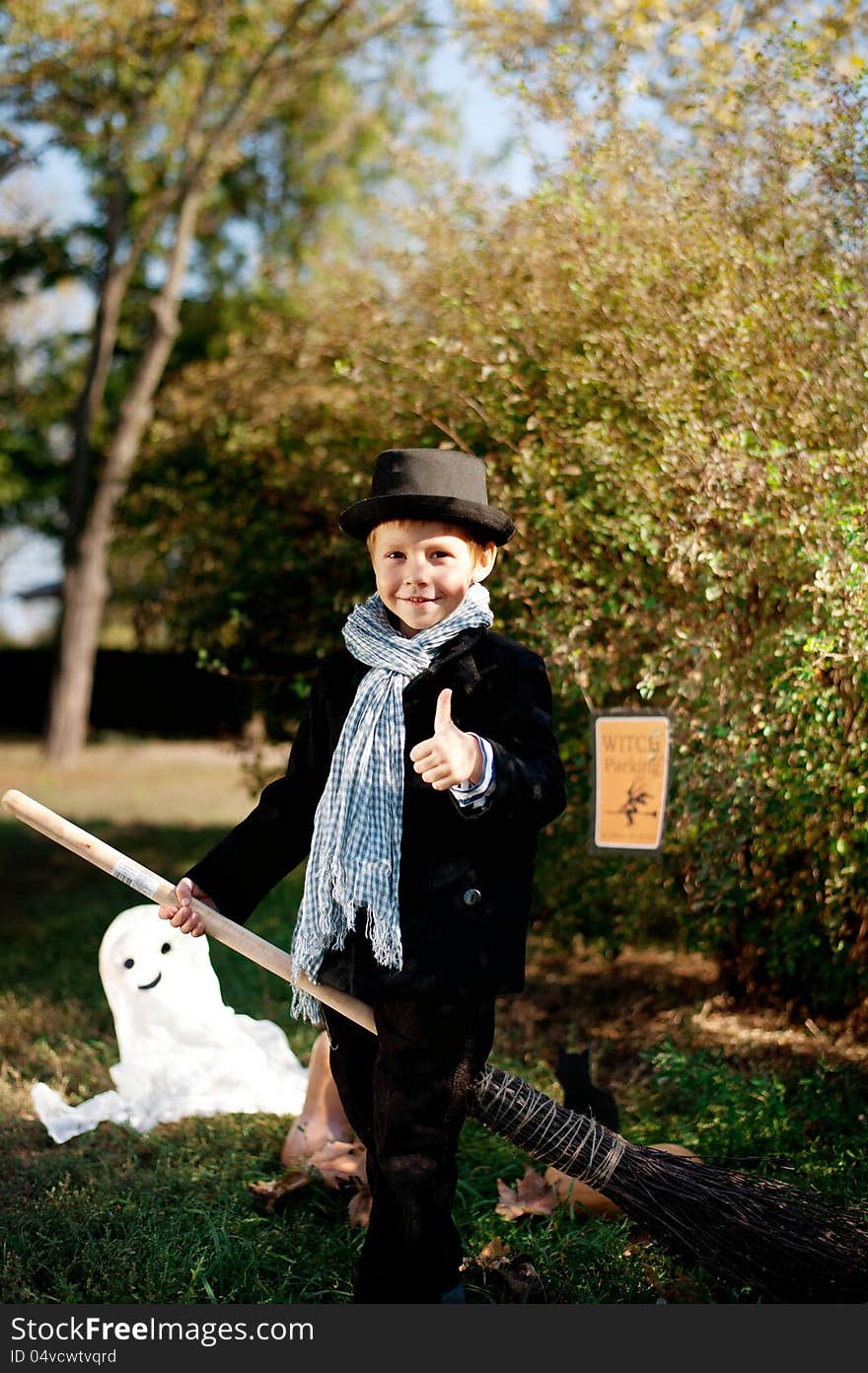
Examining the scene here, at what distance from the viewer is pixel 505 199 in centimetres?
443

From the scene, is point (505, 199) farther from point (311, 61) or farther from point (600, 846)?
point (311, 61)

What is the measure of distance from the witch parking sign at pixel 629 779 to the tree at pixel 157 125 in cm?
534

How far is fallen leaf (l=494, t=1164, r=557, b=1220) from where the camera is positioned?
9.41 feet

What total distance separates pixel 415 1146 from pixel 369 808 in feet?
2.10

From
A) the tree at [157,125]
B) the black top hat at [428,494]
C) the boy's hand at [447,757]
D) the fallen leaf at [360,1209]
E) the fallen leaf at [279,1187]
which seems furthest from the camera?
the tree at [157,125]

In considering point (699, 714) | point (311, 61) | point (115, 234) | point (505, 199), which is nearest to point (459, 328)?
point (505, 199)

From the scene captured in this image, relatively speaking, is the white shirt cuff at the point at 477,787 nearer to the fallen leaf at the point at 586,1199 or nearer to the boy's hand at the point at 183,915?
the boy's hand at the point at 183,915

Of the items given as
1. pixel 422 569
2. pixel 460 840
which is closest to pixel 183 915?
pixel 460 840

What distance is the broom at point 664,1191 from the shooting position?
2.45 metres

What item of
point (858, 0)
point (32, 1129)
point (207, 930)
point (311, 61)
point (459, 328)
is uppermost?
point (311, 61)

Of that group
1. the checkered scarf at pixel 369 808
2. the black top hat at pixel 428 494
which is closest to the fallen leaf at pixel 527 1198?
the checkered scarf at pixel 369 808

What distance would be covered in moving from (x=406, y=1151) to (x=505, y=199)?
11.2 feet

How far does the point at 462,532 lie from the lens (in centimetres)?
247

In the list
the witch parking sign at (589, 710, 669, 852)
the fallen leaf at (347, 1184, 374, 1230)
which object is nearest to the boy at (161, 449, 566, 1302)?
the fallen leaf at (347, 1184, 374, 1230)
